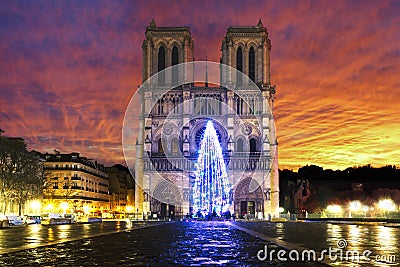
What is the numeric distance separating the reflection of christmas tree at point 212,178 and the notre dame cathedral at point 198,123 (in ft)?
35.2

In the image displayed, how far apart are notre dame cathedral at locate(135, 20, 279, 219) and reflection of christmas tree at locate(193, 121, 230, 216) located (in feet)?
35.2

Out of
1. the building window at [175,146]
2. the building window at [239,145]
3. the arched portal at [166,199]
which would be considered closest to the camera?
the arched portal at [166,199]

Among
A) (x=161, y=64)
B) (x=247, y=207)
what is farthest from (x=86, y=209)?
(x=247, y=207)

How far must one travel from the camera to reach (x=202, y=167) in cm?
8950

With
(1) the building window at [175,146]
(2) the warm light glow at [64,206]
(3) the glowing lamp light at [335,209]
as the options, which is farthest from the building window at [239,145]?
(2) the warm light glow at [64,206]

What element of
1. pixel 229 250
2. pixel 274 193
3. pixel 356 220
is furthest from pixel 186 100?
pixel 229 250

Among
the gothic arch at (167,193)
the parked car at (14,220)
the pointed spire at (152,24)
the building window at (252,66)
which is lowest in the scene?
the parked car at (14,220)

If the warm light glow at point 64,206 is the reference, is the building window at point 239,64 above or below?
above

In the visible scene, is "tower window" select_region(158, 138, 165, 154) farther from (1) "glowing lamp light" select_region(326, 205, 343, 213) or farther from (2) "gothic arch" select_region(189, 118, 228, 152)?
(1) "glowing lamp light" select_region(326, 205, 343, 213)

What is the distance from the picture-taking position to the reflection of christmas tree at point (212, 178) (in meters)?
85.0

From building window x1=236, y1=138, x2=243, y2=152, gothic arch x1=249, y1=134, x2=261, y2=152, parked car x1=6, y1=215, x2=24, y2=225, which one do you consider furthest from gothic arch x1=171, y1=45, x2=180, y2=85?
parked car x1=6, y1=215, x2=24, y2=225

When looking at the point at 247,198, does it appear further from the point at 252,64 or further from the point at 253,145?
the point at 252,64

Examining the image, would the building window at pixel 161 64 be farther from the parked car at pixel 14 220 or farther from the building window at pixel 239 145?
the parked car at pixel 14 220

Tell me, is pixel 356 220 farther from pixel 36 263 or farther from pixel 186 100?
pixel 36 263
